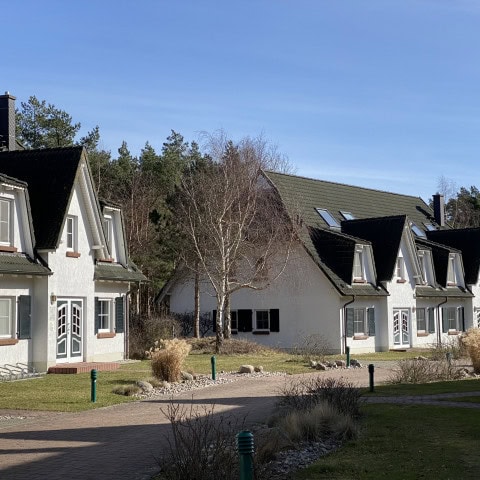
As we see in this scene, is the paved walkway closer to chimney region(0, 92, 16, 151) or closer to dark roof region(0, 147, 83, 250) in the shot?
dark roof region(0, 147, 83, 250)

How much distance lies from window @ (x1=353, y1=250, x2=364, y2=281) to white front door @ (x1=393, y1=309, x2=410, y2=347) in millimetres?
3829

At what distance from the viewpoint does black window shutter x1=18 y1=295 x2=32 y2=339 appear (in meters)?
25.1

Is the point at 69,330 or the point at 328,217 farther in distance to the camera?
the point at 328,217

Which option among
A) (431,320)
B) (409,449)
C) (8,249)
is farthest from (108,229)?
(431,320)

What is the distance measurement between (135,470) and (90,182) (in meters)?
18.7

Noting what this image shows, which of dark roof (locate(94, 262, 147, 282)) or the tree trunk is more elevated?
dark roof (locate(94, 262, 147, 282))

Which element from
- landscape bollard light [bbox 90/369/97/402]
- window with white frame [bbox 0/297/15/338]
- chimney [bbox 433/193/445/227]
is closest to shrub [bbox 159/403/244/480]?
landscape bollard light [bbox 90/369/97/402]

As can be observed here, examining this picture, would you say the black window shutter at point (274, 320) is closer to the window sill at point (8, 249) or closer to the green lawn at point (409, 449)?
the window sill at point (8, 249)

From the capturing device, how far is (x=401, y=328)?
4278 centimetres

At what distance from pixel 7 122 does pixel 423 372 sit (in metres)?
18.9

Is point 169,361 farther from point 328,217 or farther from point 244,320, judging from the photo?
point 328,217

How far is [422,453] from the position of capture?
1170cm

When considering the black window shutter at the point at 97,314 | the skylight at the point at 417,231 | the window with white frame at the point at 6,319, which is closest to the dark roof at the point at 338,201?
the skylight at the point at 417,231

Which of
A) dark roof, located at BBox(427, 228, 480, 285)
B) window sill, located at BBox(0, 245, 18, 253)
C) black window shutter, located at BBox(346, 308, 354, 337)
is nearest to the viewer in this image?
window sill, located at BBox(0, 245, 18, 253)
